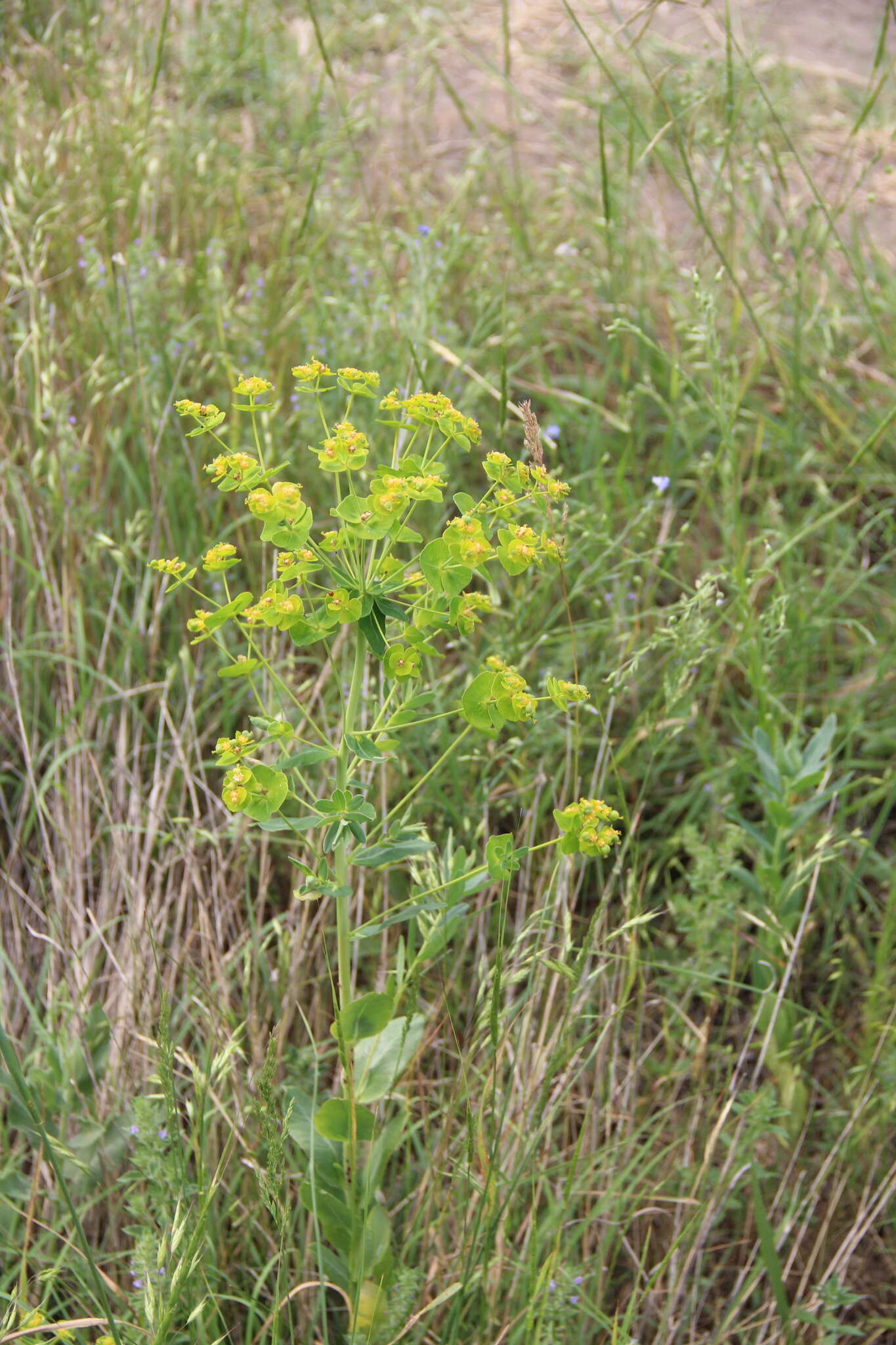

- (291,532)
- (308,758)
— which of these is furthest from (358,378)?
(308,758)

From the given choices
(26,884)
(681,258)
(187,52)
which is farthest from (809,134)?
(26,884)

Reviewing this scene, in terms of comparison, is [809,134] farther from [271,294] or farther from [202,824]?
[202,824]

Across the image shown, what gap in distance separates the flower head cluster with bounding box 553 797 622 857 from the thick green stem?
9.7 inches

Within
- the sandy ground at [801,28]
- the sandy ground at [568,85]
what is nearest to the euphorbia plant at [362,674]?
the sandy ground at [568,85]

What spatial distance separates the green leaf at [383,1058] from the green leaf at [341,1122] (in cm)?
3

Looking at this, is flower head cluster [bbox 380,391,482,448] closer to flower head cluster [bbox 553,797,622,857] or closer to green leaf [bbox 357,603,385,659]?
green leaf [bbox 357,603,385,659]

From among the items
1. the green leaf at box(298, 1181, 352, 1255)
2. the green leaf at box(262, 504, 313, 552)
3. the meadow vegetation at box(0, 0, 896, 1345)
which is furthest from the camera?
the meadow vegetation at box(0, 0, 896, 1345)

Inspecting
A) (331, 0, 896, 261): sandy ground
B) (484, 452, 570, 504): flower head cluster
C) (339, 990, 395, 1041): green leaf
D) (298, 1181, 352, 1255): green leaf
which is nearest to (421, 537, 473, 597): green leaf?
(484, 452, 570, 504): flower head cluster

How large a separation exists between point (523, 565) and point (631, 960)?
694 millimetres

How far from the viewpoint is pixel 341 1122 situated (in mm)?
1374

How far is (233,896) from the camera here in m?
1.96

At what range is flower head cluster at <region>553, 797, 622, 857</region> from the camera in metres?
1.23

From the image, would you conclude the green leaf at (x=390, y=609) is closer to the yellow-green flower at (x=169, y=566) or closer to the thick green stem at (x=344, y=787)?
the thick green stem at (x=344, y=787)

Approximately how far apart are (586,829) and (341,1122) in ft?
1.62
